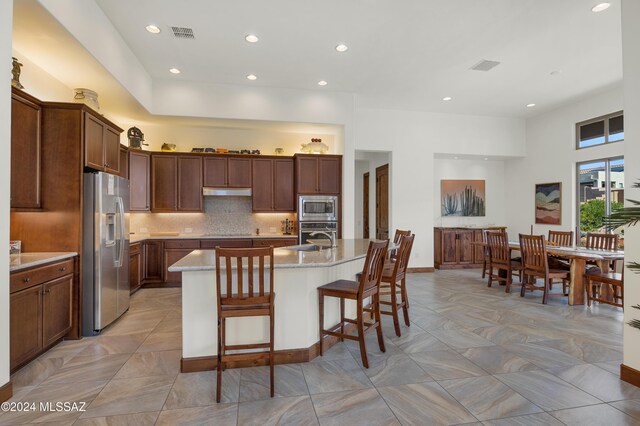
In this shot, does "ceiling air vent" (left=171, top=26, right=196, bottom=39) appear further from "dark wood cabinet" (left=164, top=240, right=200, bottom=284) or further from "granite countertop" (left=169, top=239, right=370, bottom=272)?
"dark wood cabinet" (left=164, top=240, right=200, bottom=284)

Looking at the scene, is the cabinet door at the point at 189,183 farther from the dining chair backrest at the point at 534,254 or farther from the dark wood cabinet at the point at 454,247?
the dining chair backrest at the point at 534,254

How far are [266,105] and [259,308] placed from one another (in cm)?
432

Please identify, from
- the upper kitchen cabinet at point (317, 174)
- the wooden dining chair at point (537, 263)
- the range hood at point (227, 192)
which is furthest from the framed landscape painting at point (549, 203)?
the range hood at point (227, 192)

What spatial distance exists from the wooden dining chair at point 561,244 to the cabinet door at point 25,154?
23.6 ft

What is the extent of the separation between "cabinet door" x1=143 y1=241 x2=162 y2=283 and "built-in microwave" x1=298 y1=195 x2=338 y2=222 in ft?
8.36

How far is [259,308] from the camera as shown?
2408 millimetres

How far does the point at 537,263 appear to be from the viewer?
16.4ft

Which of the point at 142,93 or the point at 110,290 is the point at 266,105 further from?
the point at 110,290

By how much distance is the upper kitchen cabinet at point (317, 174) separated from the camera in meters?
6.10

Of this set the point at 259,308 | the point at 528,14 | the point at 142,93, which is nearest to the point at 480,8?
the point at 528,14

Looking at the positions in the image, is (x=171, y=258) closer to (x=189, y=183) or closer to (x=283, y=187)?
(x=189, y=183)

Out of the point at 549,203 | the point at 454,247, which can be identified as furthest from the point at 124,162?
the point at 549,203

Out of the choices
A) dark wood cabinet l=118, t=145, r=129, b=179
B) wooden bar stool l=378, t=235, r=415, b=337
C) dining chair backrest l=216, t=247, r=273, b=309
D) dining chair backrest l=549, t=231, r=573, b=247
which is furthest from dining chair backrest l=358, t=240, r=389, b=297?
dark wood cabinet l=118, t=145, r=129, b=179

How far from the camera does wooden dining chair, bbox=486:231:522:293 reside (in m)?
5.46
